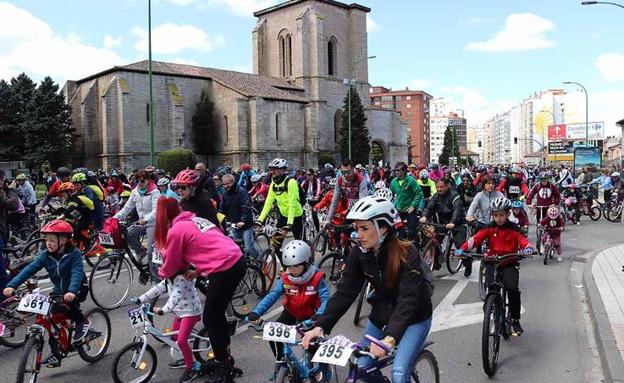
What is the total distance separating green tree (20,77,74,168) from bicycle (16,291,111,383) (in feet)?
126

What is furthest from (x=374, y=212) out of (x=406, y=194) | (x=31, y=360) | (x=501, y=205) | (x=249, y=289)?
(x=406, y=194)

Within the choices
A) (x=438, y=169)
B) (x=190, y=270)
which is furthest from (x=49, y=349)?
(x=438, y=169)

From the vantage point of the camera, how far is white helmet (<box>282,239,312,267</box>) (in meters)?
4.44

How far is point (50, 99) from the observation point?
41.3 m

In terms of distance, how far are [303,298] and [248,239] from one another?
407 cm

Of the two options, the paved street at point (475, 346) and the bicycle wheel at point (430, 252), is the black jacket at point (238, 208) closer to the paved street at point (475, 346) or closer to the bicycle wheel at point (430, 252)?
the paved street at point (475, 346)

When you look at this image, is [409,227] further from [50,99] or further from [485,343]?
[50,99]

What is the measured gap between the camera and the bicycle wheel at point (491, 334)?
5043 millimetres

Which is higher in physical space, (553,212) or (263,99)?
(263,99)

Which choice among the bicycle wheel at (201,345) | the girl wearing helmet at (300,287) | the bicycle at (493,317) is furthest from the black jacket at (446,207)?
the bicycle wheel at (201,345)

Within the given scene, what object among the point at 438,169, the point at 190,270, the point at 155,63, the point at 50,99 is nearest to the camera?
the point at 190,270

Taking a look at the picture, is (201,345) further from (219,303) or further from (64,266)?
(64,266)

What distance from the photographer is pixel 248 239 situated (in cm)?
850

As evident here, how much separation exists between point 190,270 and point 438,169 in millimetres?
14672
